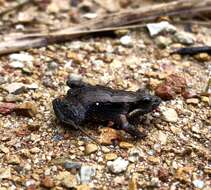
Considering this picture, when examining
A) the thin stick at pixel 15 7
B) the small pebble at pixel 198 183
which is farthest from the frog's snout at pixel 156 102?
the thin stick at pixel 15 7

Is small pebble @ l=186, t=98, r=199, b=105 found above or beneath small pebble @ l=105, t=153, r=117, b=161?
above

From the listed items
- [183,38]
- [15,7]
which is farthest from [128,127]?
[15,7]

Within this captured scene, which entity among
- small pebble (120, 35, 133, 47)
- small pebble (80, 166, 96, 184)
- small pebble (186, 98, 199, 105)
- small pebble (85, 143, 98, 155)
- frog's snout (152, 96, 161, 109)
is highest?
small pebble (120, 35, 133, 47)

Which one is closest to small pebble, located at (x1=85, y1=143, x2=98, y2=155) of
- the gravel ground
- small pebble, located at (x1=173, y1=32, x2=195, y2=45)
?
the gravel ground

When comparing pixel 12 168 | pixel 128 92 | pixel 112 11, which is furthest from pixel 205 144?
pixel 112 11

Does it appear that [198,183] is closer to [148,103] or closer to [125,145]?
[125,145]

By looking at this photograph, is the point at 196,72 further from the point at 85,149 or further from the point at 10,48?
the point at 10,48

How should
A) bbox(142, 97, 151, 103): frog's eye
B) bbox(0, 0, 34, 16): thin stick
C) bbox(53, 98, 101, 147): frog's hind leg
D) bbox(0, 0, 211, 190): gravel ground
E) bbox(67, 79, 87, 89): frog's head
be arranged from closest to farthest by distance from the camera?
bbox(0, 0, 211, 190): gravel ground < bbox(53, 98, 101, 147): frog's hind leg < bbox(142, 97, 151, 103): frog's eye < bbox(67, 79, 87, 89): frog's head < bbox(0, 0, 34, 16): thin stick

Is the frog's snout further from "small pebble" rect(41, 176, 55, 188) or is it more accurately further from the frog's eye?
"small pebble" rect(41, 176, 55, 188)
